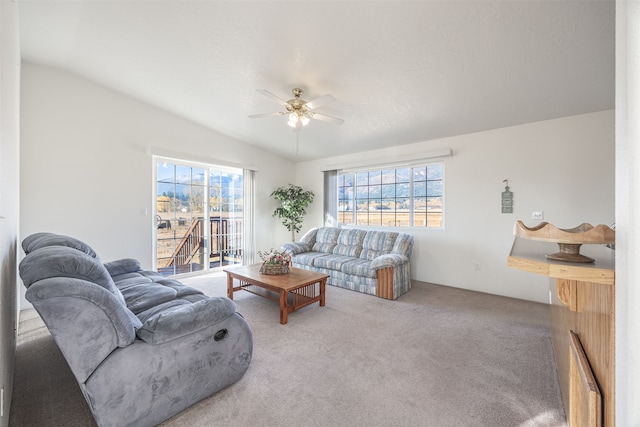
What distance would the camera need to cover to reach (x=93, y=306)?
4.21 ft

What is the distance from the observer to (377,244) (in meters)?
4.32

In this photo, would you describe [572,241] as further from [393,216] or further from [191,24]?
[393,216]

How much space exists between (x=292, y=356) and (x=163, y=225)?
3.32 meters

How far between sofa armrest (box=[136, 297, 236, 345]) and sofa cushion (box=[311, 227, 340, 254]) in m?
3.16

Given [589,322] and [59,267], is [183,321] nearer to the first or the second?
[59,267]

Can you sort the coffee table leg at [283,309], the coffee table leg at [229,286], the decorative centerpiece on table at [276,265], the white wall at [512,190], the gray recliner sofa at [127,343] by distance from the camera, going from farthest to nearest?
the coffee table leg at [229,286], the decorative centerpiece on table at [276,265], the white wall at [512,190], the coffee table leg at [283,309], the gray recliner sofa at [127,343]

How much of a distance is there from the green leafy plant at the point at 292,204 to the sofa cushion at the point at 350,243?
1.23m

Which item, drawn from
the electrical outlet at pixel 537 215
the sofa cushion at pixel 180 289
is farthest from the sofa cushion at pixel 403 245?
the sofa cushion at pixel 180 289

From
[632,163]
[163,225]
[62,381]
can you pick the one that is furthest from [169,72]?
[632,163]

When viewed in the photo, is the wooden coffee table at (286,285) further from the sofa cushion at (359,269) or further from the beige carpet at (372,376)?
the sofa cushion at (359,269)

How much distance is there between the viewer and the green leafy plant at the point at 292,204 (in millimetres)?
5520

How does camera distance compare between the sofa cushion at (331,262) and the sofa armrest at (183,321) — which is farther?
the sofa cushion at (331,262)

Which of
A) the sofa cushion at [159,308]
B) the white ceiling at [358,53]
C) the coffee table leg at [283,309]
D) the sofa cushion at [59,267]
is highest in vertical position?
the white ceiling at [358,53]

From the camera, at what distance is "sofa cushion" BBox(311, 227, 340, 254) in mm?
4871
